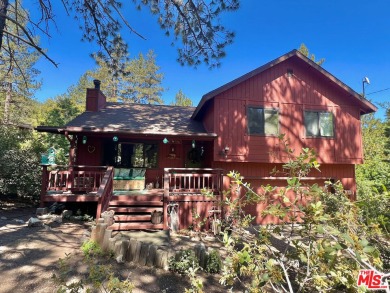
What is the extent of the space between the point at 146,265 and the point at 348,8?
55.2ft

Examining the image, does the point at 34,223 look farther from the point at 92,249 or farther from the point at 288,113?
the point at 288,113

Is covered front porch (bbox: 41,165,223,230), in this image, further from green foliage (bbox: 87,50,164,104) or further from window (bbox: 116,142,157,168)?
green foliage (bbox: 87,50,164,104)

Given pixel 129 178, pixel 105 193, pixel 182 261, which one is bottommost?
pixel 182 261

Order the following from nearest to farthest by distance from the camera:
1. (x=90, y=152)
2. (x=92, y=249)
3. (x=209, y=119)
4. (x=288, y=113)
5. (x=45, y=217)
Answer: (x=92, y=249) < (x=45, y=217) < (x=288, y=113) < (x=90, y=152) < (x=209, y=119)

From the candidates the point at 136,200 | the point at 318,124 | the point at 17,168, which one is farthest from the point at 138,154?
the point at 318,124

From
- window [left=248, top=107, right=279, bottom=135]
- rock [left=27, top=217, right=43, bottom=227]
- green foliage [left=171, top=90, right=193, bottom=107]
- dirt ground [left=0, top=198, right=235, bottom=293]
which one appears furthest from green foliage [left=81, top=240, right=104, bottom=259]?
green foliage [left=171, top=90, right=193, bottom=107]

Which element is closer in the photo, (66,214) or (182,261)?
(182,261)

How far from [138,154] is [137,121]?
153 cm

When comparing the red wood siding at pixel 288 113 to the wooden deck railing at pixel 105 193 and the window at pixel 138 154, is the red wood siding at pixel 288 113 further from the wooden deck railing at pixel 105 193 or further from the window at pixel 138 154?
the wooden deck railing at pixel 105 193

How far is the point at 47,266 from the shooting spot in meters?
4.65

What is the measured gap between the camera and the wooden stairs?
7516 millimetres

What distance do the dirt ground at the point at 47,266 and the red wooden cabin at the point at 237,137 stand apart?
223 centimetres

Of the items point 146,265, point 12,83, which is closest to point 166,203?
point 146,265

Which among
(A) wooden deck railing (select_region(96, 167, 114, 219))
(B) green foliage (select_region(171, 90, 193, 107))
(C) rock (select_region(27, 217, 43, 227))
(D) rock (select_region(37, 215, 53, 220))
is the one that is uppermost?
(B) green foliage (select_region(171, 90, 193, 107))
